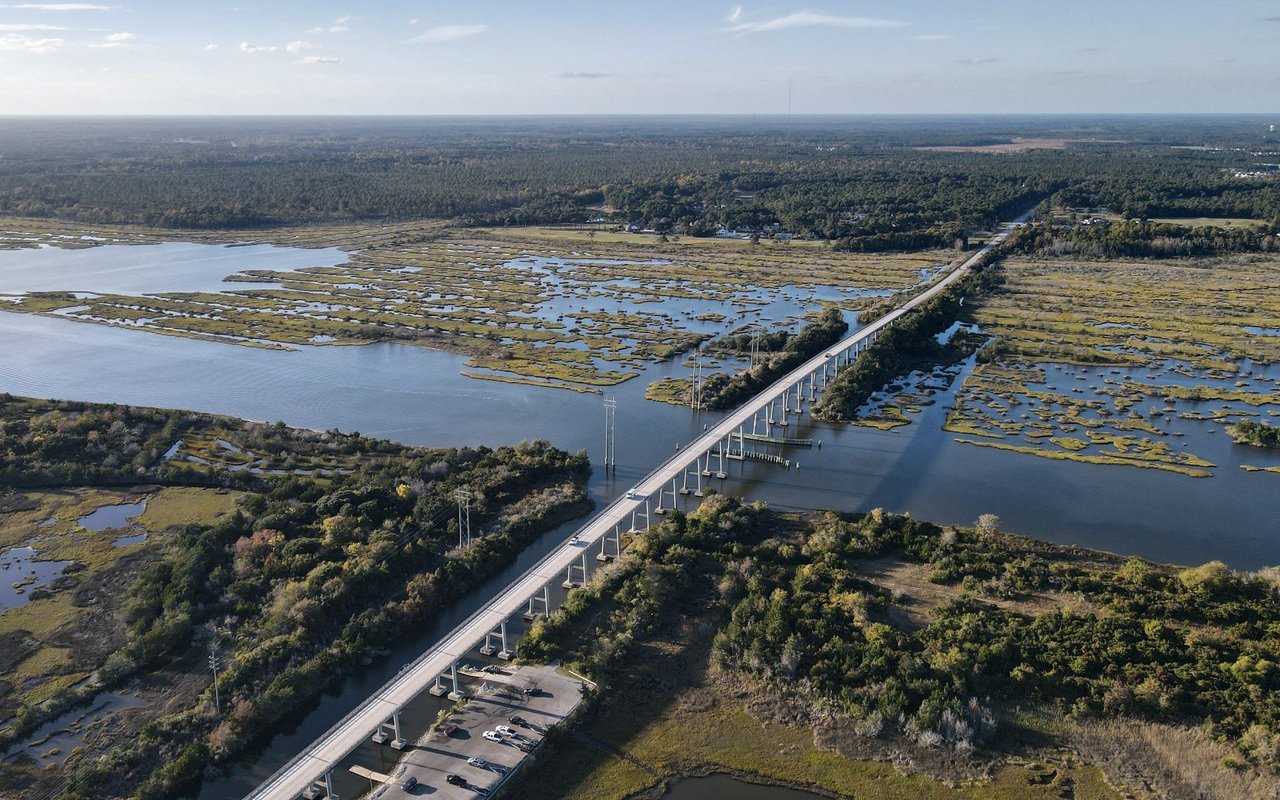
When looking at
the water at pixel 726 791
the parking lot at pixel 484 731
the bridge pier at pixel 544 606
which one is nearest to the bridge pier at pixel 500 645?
the parking lot at pixel 484 731

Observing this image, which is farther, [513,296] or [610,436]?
[513,296]

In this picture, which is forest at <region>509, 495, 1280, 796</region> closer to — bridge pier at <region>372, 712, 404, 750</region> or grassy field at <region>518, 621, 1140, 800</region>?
grassy field at <region>518, 621, 1140, 800</region>

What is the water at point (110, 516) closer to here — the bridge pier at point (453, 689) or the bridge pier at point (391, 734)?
the bridge pier at point (453, 689)

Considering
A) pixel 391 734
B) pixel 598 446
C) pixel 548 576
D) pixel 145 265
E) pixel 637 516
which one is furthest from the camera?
pixel 145 265

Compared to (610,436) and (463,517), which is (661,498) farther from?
(463,517)

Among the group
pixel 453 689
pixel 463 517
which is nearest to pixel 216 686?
pixel 453 689

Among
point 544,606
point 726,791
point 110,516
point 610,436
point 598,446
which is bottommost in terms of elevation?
point 726,791

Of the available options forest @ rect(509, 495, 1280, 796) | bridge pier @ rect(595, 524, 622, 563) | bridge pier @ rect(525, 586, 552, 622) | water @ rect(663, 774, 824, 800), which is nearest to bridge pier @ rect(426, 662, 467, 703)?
forest @ rect(509, 495, 1280, 796)
